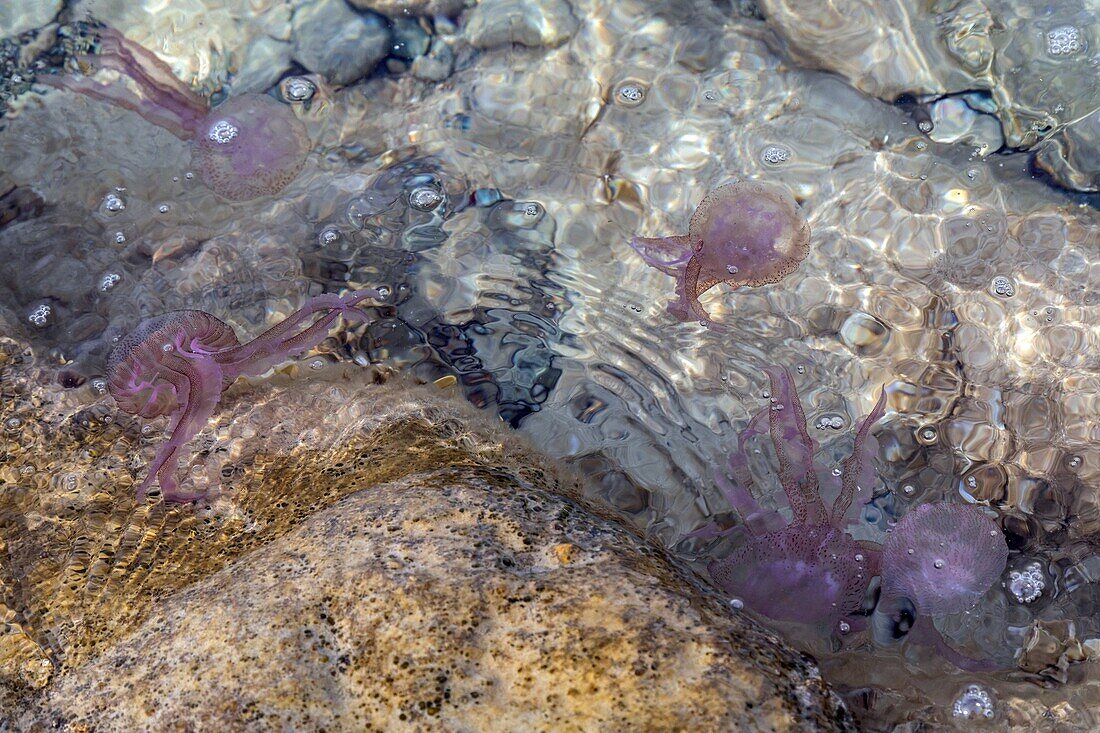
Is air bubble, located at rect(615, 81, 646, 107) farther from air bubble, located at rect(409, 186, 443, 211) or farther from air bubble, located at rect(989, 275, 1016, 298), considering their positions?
air bubble, located at rect(989, 275, 1016, 298)

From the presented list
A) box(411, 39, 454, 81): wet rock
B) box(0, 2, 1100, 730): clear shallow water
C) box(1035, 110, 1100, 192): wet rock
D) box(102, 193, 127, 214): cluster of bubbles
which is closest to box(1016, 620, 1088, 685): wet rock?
box(0, 2, 1100, 730): clear shallow water

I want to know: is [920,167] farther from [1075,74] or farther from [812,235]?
[1075,74]

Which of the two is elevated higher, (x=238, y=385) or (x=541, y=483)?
(x=238, y=385)

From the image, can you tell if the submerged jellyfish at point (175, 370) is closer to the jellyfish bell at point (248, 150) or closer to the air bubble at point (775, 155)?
the jellyfish bell at point (248, 150)

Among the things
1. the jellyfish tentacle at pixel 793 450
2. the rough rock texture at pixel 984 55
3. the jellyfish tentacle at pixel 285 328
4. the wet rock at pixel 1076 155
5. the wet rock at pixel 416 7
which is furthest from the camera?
the wet rock at pixel 416 7

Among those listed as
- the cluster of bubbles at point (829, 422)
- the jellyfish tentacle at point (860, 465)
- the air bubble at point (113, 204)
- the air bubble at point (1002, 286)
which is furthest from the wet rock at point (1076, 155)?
the air bubble at point (113, 204)

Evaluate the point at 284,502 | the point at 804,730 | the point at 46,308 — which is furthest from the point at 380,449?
the point at 46,308
